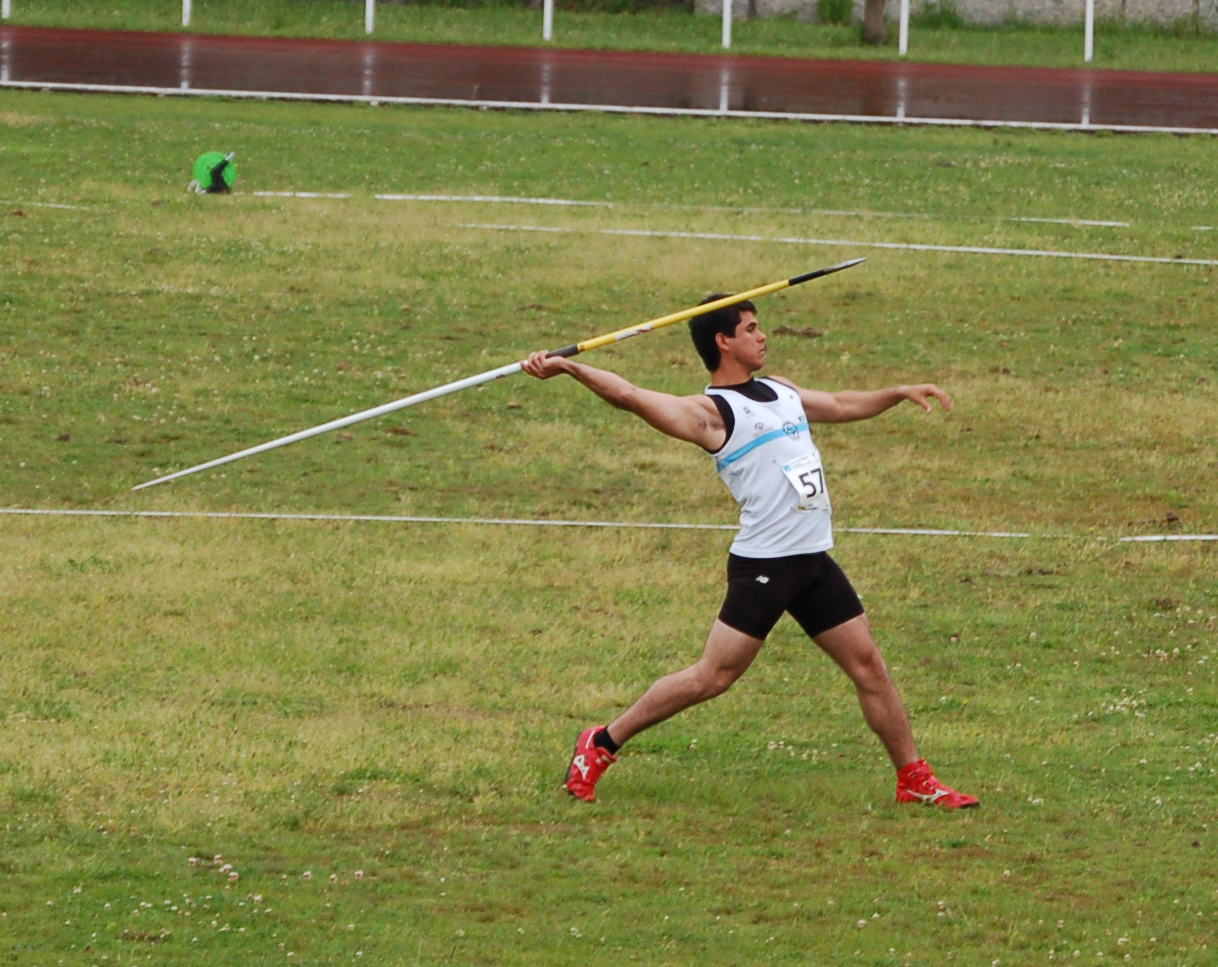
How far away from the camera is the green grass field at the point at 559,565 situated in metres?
7.49

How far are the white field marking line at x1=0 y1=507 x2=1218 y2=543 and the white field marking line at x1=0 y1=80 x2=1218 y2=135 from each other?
1358 centimetres

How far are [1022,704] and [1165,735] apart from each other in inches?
29.2

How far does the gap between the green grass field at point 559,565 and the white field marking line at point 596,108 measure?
1.63m

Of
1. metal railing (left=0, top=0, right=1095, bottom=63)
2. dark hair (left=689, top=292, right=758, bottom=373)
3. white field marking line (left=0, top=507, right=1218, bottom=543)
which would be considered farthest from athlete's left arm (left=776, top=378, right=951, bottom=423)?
metal railing (left=0, top=0, right=1095, bottom=63)

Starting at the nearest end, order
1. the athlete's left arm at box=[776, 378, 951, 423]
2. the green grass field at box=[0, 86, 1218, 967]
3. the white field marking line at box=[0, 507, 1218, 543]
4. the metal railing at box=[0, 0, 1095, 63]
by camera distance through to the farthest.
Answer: the green grass field at box=[0, 86, 1218, 967], the athlete's left arm at box=[776, 378, 951, 423], the white field marking line at box=[0, 507, 1218, 543], the metal railing at box=[0, 0, 1095, 63]

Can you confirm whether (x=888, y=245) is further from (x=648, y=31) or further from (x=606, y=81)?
(x=648, y=31)

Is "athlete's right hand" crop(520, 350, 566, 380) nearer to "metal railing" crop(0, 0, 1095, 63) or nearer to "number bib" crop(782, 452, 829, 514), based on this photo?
"number bib" crop(782, 452, 829, 514)

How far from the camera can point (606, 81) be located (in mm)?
28812

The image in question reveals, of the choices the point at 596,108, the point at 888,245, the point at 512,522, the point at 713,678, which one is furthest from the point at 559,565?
the point at 596,108

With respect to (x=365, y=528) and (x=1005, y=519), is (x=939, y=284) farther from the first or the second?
(x=365, y=528)

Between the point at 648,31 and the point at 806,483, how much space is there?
86.2ft

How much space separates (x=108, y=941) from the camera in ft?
22.6

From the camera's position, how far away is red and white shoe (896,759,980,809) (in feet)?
27.5

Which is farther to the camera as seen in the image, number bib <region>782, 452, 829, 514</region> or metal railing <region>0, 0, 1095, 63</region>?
metal railing <region>0, 0, 1095, 63</region>
